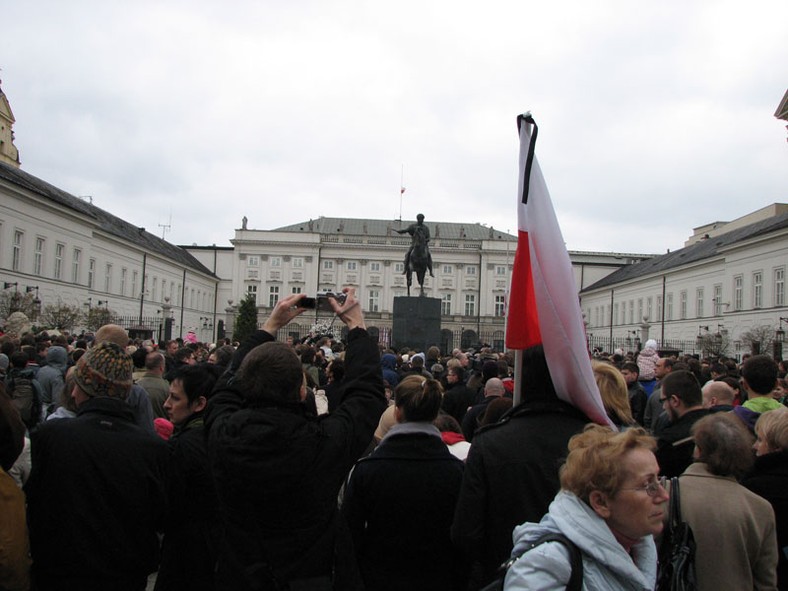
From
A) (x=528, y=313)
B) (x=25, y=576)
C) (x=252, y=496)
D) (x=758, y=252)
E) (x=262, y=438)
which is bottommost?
(x=25, y=576)

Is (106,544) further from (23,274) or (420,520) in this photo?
(23,274)

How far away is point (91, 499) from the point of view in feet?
10.1

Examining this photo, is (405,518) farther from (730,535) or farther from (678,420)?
(678,420)

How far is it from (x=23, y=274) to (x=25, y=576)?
3856 cm

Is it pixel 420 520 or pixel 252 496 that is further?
pixel 420 520

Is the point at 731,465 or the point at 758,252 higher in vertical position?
the point at 758,252

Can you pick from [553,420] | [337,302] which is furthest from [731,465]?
[337,302]

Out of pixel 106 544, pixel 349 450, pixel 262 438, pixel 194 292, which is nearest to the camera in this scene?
pixel 262 438

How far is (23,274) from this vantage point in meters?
37.0

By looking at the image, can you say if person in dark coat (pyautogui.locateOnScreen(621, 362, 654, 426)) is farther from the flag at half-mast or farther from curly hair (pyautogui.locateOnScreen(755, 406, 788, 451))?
the flag at half-mast

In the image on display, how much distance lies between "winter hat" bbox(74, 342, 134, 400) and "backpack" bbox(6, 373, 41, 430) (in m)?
3.48

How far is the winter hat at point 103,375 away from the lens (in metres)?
3.29

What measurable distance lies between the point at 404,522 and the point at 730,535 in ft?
4.76

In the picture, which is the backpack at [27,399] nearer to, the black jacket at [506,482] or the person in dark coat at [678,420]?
the black jacket at [506,482]
